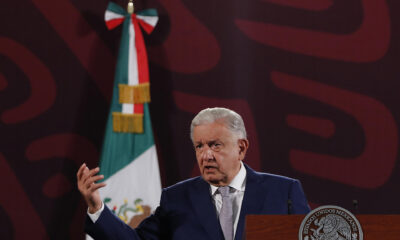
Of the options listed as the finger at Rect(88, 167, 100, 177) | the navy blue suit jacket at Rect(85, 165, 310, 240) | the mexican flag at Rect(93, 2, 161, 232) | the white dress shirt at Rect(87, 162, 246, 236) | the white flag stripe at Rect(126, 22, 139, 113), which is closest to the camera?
the finger at Rect(88, 167, 100, 177)

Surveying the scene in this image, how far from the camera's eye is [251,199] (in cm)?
247

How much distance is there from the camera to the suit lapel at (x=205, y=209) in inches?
94.0

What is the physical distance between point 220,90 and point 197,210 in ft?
7.64

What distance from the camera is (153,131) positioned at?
4.69 m

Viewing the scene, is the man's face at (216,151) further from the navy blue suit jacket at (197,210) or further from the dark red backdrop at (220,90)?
the dark red backdrop at (220,90)

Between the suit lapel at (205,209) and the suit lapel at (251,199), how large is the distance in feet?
0.30

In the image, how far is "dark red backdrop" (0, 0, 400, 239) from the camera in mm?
4551

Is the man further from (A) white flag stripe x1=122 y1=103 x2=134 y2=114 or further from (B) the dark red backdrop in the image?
(B) the dark red backdrop

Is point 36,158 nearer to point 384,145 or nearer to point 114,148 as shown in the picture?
point 114,148

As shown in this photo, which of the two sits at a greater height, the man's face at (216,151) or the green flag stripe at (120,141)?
the man's face at (216,151)

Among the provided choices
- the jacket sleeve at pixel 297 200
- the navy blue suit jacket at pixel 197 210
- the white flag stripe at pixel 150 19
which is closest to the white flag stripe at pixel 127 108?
the white flag stripe at pixel 150 19

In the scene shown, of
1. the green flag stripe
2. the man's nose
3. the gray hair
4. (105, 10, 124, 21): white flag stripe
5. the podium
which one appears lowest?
the green flag stripe

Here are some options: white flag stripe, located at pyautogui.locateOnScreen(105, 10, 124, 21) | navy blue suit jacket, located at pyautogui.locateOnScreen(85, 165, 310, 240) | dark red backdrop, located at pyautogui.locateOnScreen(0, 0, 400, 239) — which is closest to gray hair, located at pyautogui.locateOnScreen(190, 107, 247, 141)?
navy blue suit jacket, located at pyautogui.locateOnScreen(85, 165, 310, 240)

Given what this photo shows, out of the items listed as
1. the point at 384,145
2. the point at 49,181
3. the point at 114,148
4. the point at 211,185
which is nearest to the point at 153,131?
the point at 114,148
